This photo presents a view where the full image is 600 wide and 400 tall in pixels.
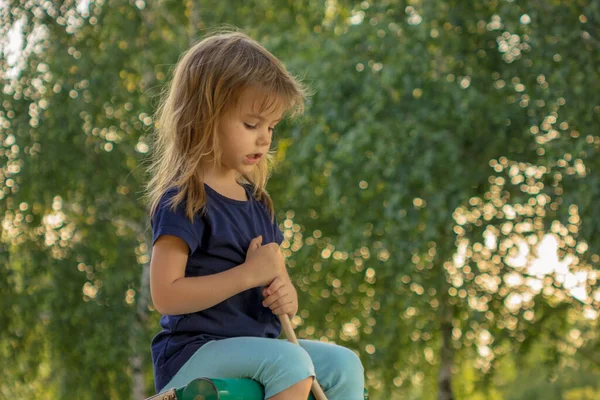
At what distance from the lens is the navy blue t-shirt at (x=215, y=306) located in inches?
67.9

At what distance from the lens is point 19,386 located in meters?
5.79

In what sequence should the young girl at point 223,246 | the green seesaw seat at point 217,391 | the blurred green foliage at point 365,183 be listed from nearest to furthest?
the green seesaw seat at point 217,391
the young girl at point 223,246
the blurred green foliage at point 365,183

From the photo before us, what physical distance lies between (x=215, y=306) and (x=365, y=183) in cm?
342

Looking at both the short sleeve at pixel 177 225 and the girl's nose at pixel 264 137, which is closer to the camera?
the short sleeve at pixel 177 225

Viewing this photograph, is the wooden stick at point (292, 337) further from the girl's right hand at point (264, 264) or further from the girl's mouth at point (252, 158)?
the girl's mouth at point (252, 158)

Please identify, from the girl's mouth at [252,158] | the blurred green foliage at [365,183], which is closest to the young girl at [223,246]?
the girl's mouth at [252,158]

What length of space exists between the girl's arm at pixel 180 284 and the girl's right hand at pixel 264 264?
0.11 feet

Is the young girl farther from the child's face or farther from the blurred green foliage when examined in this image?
the blurred green foliage

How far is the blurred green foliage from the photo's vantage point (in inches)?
189

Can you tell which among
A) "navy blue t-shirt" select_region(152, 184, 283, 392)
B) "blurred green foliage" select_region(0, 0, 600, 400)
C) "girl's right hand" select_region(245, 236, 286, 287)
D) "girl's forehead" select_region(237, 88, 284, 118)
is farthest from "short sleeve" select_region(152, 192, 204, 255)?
"blurred green foliage" select_region(0, 0, 600, 400)

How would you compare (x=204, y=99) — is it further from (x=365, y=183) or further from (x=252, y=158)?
(x=365, y=183)

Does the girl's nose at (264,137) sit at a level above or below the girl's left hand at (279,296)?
above

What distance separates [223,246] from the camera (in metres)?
1.79

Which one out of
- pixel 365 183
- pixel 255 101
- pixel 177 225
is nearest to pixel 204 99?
pixel 255 101
